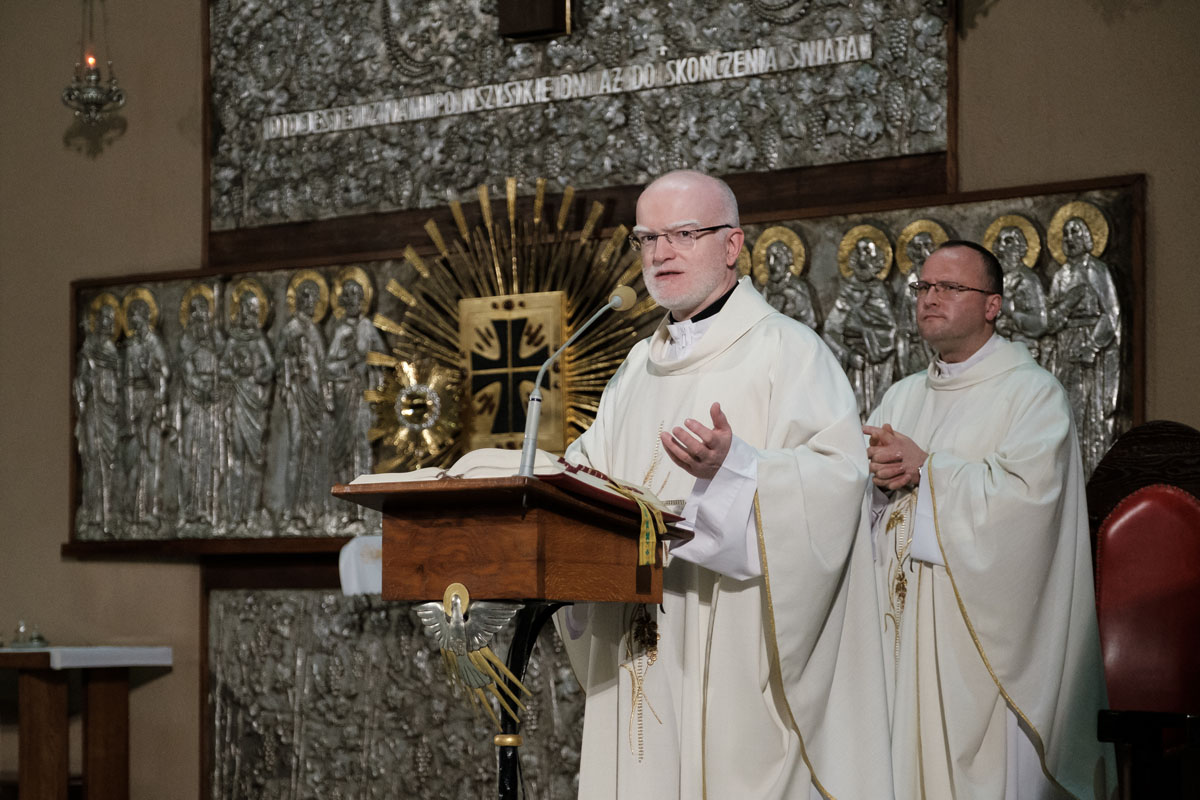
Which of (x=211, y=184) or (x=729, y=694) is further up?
(x=211, y=184)

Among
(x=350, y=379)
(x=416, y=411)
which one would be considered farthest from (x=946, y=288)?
(x=350, y=379)

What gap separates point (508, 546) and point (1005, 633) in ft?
7.98

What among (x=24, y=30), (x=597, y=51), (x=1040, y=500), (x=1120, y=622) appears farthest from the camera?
(x=24, y=30)

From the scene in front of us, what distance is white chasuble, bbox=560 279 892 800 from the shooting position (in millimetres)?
3838

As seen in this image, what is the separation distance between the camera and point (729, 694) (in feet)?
12.8

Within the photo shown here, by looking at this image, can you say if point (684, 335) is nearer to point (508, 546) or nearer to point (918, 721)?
point (508, 546)

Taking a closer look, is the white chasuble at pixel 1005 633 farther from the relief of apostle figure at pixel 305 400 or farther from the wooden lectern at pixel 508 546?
the relief of apostle figure at pixel 305 400

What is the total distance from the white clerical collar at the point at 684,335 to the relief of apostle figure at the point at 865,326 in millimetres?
2382

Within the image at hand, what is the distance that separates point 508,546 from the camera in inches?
128

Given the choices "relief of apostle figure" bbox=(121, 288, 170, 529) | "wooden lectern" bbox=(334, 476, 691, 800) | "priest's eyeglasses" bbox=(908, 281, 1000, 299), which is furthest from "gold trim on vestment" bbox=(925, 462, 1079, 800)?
"relief of apostle figure" bbox=(121, 288, 170, 529)

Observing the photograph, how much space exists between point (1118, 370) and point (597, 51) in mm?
3014

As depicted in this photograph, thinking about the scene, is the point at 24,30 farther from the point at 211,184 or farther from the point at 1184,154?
the point at 1184,154

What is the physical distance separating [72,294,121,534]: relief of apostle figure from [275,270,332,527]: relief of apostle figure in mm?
1113

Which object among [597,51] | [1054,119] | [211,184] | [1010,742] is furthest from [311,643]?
[1054,119]
